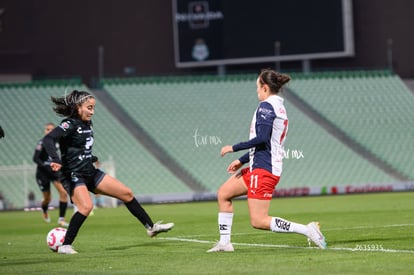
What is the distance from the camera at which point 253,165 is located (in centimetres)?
1241

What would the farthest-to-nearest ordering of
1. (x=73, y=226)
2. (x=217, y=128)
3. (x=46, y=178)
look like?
(x=217, y=128)
(x=46, y=178)
(x=73, y=226)

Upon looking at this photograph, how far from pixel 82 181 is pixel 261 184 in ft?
9.76

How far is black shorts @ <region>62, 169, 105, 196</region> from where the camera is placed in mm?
13906

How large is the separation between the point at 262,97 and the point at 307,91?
28428 millimetres

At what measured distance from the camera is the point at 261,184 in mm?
12219

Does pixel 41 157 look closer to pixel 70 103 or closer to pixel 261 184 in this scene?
pixel 70 103

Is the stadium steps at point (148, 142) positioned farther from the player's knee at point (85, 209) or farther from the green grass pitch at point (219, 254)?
the player's knee at point (85, 209)

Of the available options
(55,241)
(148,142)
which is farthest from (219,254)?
(148,142)

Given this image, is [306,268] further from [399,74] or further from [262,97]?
[399,74]

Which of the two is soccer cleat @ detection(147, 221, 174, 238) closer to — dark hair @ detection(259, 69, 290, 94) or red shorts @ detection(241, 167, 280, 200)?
red shorts @ detection(241, 167, 280, 200)

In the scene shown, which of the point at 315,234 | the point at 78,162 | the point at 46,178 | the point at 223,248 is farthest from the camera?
the point at 46,178

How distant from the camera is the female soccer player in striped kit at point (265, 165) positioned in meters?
12.2

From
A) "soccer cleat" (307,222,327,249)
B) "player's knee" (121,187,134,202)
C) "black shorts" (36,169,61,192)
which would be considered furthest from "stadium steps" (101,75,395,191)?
"soccer cleat" (307,222,327,249)

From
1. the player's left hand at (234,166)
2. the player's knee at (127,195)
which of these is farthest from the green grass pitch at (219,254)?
the player's left hand at (234,166)
